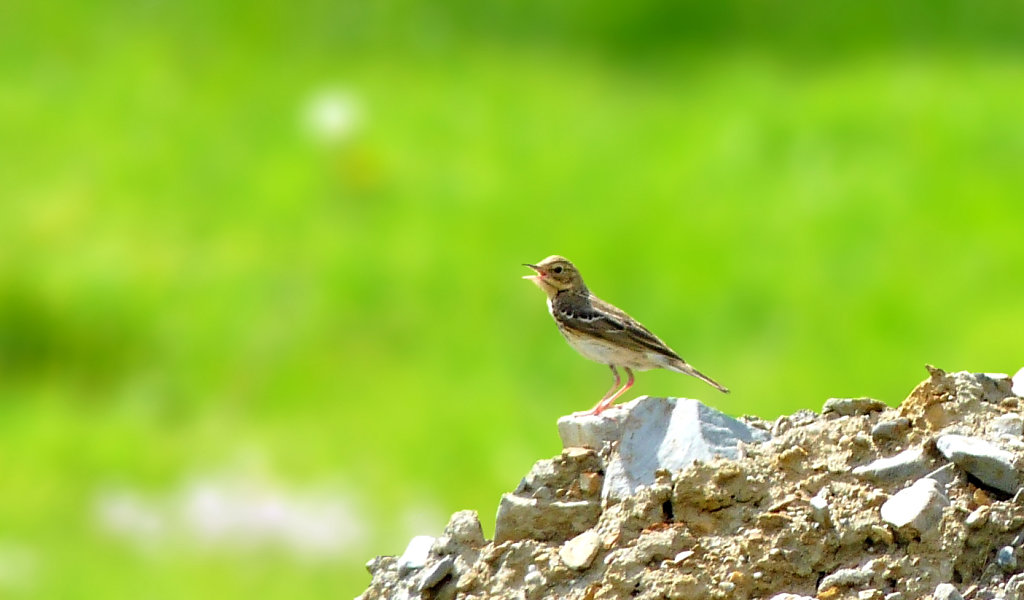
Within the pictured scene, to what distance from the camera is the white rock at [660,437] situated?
991cm

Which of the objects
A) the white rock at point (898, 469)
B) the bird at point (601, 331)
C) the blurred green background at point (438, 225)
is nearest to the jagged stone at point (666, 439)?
the white rock at point (898, 469)

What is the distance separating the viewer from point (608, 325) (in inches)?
481

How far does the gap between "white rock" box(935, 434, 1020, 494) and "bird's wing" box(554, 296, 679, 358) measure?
294 cm

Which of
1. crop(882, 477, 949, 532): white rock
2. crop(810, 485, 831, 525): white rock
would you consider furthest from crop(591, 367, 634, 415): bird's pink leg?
crop(882, 477, 949, 532): white rock

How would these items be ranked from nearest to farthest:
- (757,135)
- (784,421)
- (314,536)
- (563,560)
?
1. (563,560)
2. (784,421)
3. (314,536)
4. (757,135)

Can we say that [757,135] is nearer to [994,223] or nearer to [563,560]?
[994,223]

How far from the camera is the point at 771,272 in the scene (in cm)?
3052

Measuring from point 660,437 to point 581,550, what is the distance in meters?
0.93

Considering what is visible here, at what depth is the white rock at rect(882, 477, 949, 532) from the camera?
9.16 meters

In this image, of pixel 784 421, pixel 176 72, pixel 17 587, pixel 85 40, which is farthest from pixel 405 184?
pixel 784 421

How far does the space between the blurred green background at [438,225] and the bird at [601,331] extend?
40.1ft

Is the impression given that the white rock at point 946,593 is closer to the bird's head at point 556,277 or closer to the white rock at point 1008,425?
the white rock at point 1008,425

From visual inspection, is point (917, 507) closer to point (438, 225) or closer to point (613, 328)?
point (613, 328)

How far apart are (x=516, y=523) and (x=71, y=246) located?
77.0 feet
